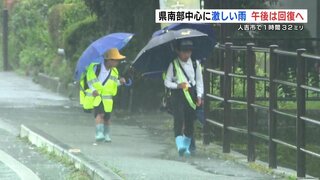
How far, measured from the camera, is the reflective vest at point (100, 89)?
10.5 metres

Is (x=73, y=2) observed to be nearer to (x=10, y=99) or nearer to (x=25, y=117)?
(x=10, y=99)

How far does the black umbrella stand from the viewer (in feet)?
29.9

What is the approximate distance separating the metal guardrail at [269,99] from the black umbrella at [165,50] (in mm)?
374

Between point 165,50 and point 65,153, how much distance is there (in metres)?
1.95

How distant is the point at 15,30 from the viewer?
86.3 ft

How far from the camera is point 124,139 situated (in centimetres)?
1130

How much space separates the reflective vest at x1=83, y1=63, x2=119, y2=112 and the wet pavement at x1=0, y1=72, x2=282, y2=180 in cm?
62

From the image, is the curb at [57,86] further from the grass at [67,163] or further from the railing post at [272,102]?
the railing post at [272,102]

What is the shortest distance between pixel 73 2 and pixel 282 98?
34.5 feet

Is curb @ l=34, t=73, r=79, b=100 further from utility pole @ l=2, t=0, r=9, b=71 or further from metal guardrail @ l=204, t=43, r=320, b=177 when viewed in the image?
metal guardrail @ l=204, t=43, r=320, b=177

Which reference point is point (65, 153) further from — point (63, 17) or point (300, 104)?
point (63, 17)

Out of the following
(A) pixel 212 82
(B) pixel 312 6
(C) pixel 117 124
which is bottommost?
(C) pixel 117 124

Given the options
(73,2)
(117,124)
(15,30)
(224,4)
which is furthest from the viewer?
(15,30)

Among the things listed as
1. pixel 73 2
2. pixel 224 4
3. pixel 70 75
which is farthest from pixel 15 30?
pixel 224 4
